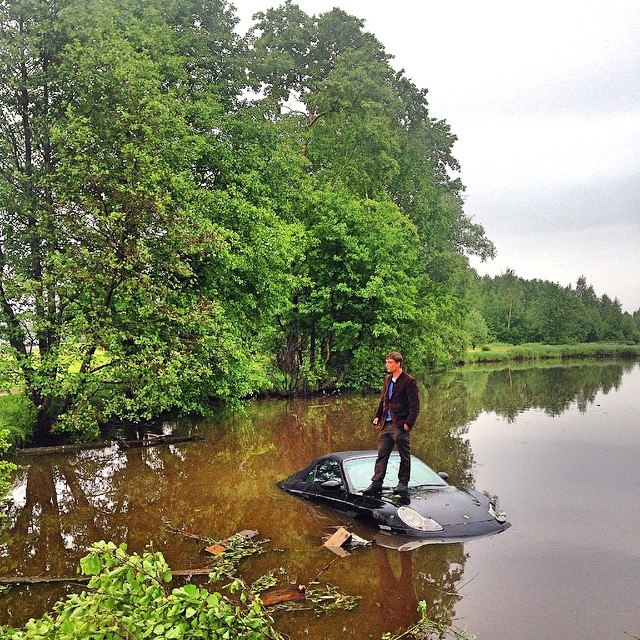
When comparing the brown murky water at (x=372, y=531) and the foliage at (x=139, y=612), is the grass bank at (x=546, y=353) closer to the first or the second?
the brown murky water at (x=372, y=531)

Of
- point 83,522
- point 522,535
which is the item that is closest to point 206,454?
point 83,522

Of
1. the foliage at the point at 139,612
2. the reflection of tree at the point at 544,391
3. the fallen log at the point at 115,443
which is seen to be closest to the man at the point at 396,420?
the foliage at the point at 139,612

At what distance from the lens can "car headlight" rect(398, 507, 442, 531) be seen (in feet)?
30.0

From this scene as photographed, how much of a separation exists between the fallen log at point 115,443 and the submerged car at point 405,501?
370 inches

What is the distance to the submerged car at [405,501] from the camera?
923cm

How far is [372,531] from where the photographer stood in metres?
9.63

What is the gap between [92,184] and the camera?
17.5m

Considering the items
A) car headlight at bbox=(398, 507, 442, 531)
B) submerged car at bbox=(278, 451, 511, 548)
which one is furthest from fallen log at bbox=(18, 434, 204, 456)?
car headlight at bbox=(398, 507, 442, 531)

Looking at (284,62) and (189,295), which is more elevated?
(284,62)

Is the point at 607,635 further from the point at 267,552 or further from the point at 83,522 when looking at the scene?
the point at 83,522

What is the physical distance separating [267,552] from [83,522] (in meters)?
4.33

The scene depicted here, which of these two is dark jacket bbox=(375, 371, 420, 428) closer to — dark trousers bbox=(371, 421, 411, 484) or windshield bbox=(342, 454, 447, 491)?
dark trousers bbox=(371, 421, 411, 484)

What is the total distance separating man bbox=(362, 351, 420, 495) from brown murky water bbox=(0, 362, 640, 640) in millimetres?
1063

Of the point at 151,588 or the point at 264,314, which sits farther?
the point at 264,314
